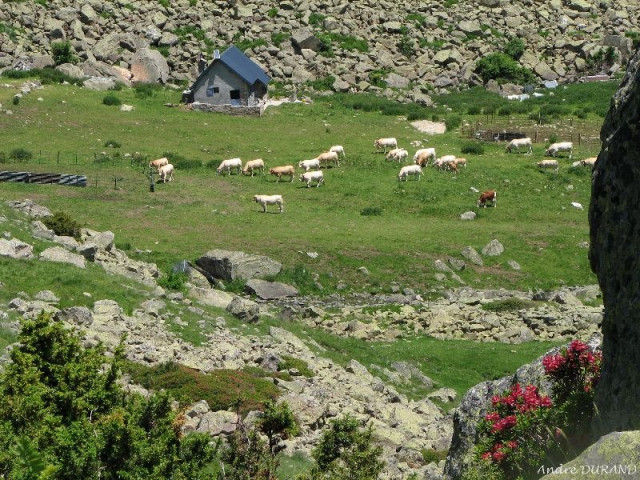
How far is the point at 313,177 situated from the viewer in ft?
220

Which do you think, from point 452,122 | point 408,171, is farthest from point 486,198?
point 452,122

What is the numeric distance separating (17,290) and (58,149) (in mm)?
37704

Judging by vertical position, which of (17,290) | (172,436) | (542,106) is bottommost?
(542,106)

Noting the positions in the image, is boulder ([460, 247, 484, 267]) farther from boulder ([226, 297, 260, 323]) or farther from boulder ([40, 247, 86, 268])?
boulder ([40, 247, 86, 268])

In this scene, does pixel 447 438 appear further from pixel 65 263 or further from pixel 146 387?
pixel 65 263

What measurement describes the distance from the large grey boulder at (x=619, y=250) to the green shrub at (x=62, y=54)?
87.4m

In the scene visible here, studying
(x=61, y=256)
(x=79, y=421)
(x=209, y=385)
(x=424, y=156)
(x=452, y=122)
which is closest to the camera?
(x=79, y=421)

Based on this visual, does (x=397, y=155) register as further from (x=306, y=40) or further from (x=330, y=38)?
(x=330, y=38)

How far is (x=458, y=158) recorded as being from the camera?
71875mm

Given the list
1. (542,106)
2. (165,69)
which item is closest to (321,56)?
(165,69)

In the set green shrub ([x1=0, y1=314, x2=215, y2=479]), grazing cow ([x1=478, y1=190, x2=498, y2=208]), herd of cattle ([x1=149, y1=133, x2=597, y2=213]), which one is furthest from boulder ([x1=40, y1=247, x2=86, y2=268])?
grazing cow ([x1=478, y1=190, x2=498, y2=208])

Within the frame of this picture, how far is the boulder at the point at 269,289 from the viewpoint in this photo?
48.4 meters

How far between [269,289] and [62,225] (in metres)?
9.19

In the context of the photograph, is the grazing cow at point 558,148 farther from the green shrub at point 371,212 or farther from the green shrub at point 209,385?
the green shrub at point 209,385
